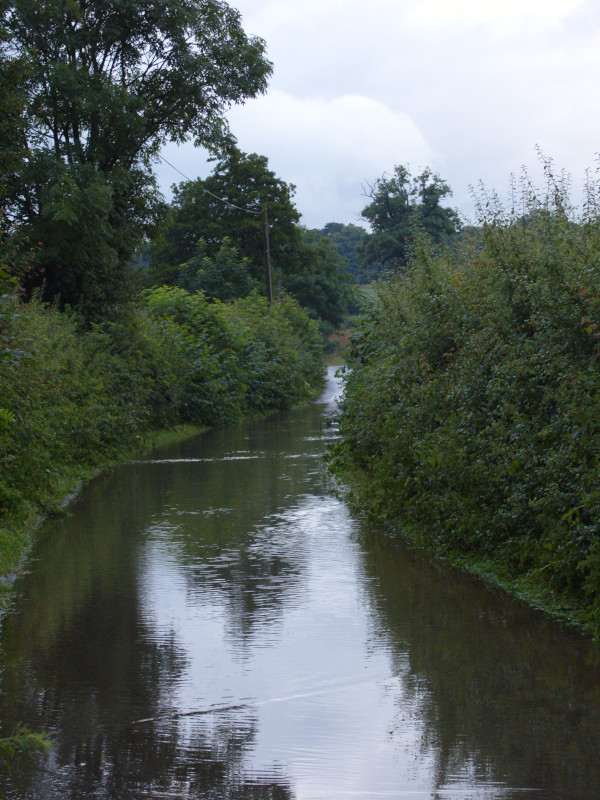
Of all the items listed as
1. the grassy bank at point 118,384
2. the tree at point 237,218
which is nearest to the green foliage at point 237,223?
the tree at point 237,218

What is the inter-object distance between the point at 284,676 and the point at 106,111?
805 inches

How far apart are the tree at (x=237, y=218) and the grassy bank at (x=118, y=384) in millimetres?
10499

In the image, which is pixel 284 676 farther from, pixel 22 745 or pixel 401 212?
pixel 401 212

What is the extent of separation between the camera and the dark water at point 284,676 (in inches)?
195

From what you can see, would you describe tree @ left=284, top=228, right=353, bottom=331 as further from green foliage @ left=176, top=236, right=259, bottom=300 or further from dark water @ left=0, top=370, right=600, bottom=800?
dark water @ left=0, top=370, right=600, bottom=800

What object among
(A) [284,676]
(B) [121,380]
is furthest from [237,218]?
(A) [284,676]

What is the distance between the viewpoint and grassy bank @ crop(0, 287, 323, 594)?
11.4m

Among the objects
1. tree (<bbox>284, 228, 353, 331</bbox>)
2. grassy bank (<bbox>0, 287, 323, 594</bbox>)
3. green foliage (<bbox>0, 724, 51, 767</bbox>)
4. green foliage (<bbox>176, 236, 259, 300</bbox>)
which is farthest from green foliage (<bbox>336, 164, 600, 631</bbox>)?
tree (<bbox>284, 228, 353, 331</bbox>)

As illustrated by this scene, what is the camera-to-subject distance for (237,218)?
5703cm

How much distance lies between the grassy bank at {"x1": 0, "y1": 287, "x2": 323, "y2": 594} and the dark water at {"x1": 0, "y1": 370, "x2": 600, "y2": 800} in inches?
51.5

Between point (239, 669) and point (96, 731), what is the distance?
1294 mm

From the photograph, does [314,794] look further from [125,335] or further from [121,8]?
[121,8]

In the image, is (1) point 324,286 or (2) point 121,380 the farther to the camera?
(1) point 324,286

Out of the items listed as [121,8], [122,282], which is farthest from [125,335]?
[121,8]
